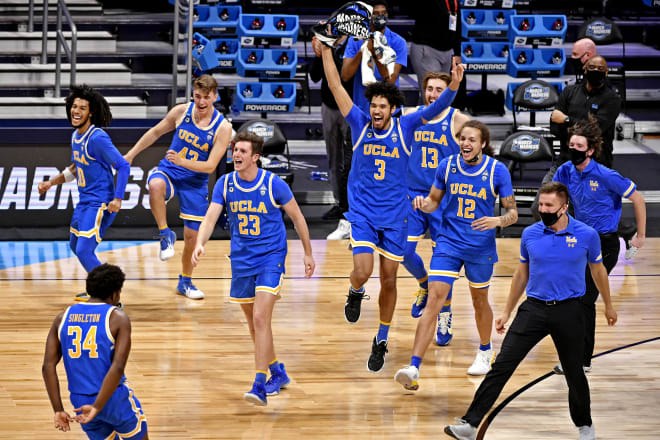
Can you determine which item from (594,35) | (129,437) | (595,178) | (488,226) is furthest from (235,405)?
(594,35)

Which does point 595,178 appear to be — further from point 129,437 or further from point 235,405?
point 129,437

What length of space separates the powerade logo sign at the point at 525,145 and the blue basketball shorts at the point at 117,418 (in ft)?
24.1

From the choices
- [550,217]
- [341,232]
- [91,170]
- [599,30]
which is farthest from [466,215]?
[599,30]

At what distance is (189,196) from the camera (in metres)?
8.96

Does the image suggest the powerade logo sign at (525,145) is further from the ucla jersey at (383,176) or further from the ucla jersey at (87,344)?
the ucla jersey at (87,344)

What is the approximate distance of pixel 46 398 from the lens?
261 inches

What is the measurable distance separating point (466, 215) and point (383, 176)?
0.73m

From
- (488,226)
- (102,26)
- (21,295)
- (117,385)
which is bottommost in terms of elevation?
(21,295)

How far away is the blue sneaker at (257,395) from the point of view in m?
6.38

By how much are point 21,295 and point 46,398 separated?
2.76m

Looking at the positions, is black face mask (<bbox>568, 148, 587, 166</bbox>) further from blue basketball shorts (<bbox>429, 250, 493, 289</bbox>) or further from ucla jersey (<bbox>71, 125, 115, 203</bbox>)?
ucla jersey (<bbox>71, 125, 115, 203</bbox>)

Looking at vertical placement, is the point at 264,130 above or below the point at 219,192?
below

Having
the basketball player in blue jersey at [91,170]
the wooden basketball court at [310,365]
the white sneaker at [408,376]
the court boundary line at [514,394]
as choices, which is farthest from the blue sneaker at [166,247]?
the court boundary line at [514,394]

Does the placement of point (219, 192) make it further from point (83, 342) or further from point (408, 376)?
point (83, 342)
